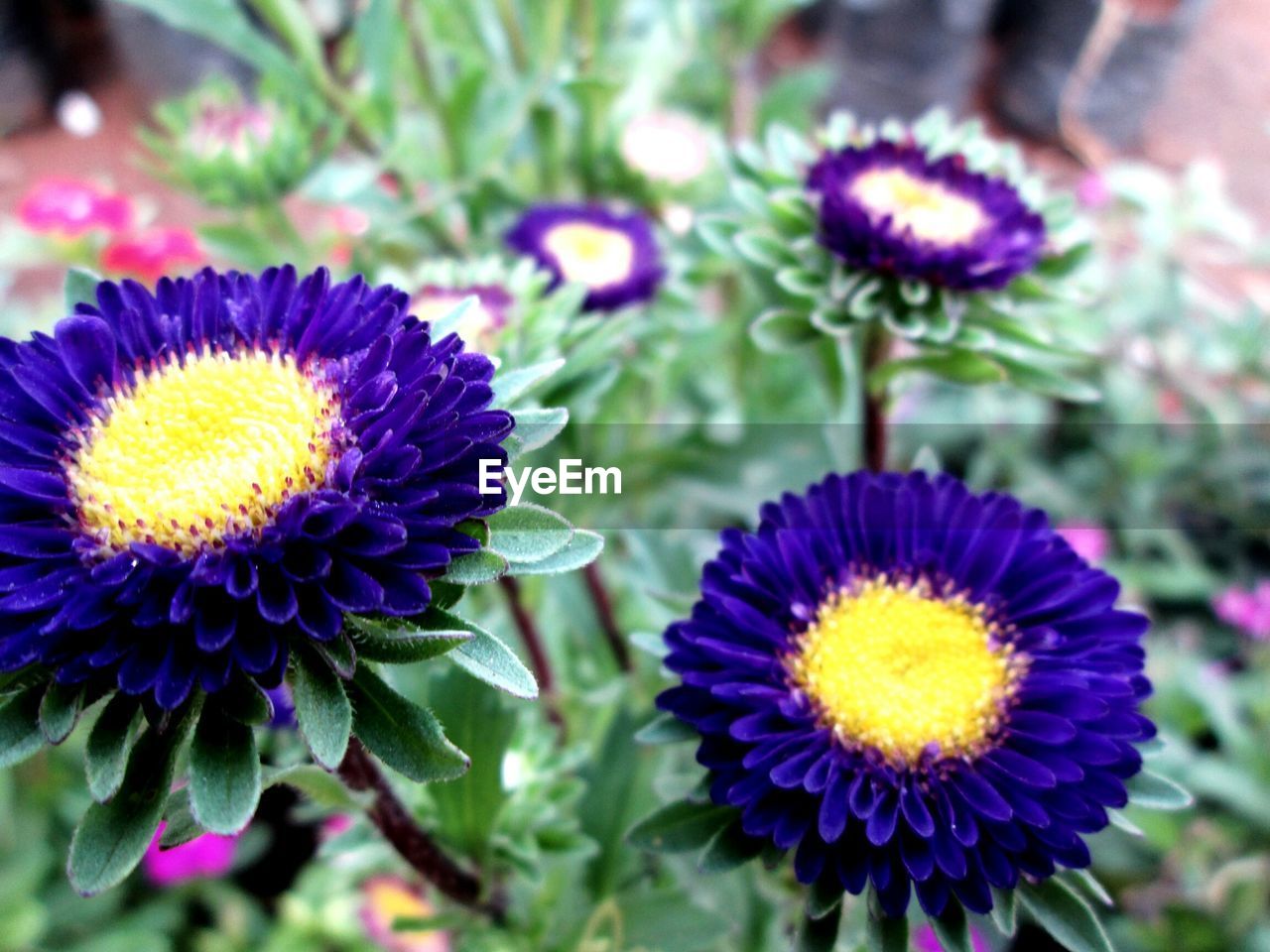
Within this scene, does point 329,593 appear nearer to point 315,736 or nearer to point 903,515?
point 315,736

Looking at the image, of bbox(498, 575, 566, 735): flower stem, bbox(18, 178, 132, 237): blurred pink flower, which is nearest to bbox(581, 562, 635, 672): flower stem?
bbox(498, 575, 566, 735): flower stem

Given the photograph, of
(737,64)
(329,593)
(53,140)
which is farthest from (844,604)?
(53,140)

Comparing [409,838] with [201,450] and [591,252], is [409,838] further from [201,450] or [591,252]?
[591,252]

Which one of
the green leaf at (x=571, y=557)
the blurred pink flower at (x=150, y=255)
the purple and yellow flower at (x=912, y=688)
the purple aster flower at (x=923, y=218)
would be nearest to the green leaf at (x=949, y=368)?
the purple aster flower at (x=923, y=218)

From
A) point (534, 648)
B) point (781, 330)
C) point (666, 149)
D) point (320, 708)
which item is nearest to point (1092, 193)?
point (666, 149)

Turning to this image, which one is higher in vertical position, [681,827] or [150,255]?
[150,255]

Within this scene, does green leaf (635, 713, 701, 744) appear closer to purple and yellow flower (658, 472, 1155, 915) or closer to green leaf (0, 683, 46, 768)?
purple and yellow flower (658, 472, 1155, 915)

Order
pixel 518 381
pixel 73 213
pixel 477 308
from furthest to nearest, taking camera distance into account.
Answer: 1. pixel 73 213
2. pixel 477 308
3. pixel 518 381
